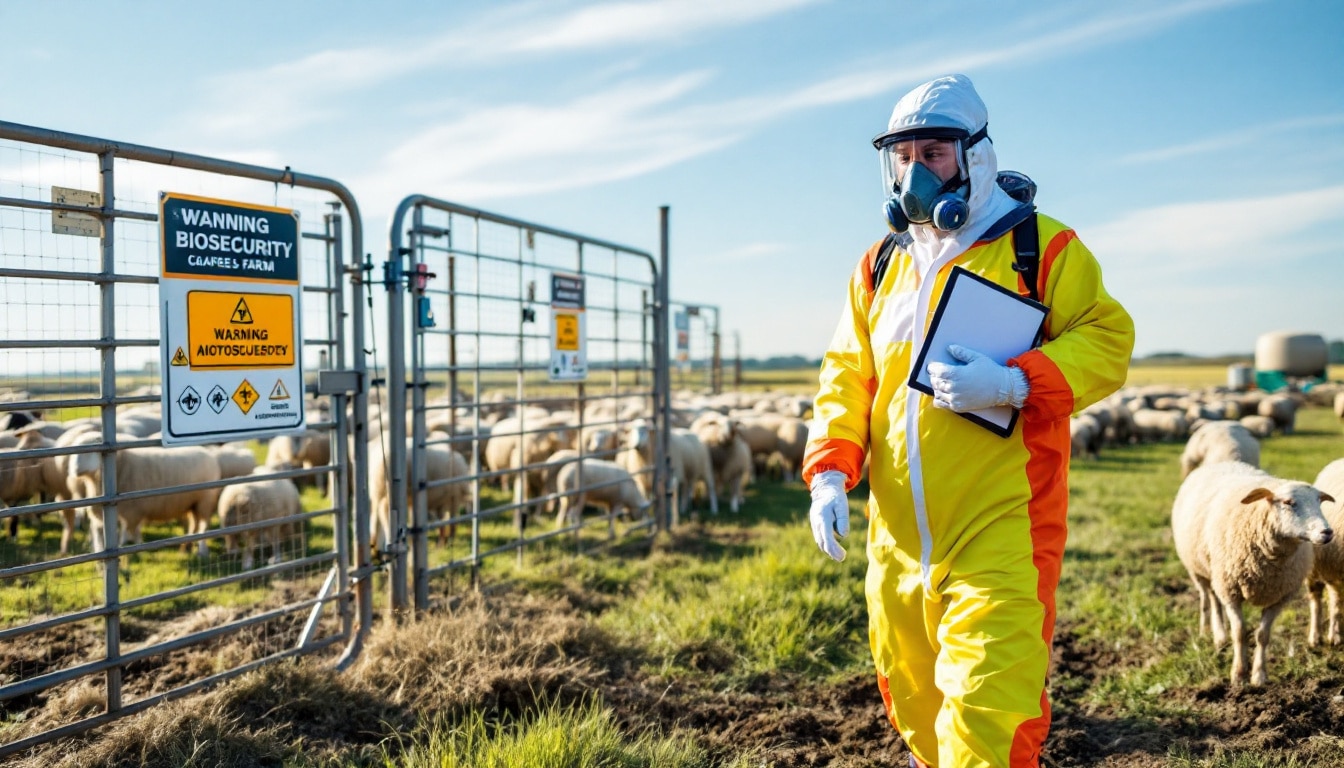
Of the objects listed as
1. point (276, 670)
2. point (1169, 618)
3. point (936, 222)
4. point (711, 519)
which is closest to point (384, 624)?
point (276, 670)

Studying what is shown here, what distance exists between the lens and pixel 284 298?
15.1 feet

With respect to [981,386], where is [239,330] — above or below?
above

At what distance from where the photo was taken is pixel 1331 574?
510 centimetres

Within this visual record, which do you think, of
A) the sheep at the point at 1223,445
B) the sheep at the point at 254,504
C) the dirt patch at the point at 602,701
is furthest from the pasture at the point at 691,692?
the sheep at the point at 1223,445

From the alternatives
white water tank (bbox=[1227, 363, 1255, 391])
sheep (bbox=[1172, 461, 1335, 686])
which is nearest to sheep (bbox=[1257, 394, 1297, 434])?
white water tank (bbox=[1227, 363, 1255, 391])

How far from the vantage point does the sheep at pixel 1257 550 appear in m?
4.67

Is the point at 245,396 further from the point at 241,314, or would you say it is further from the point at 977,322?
the point at 977,322

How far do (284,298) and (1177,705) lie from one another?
5189 mm

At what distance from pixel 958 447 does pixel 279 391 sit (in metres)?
3.54

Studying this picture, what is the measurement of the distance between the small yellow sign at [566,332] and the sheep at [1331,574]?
18.9 ft

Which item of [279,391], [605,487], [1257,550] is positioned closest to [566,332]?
[605,487]

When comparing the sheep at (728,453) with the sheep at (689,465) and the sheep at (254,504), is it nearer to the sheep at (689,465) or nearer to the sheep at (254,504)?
the sheep at (689,465)

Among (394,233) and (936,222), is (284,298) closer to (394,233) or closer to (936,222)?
(394,233)

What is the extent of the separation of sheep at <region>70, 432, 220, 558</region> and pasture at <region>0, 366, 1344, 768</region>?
7.86ft
